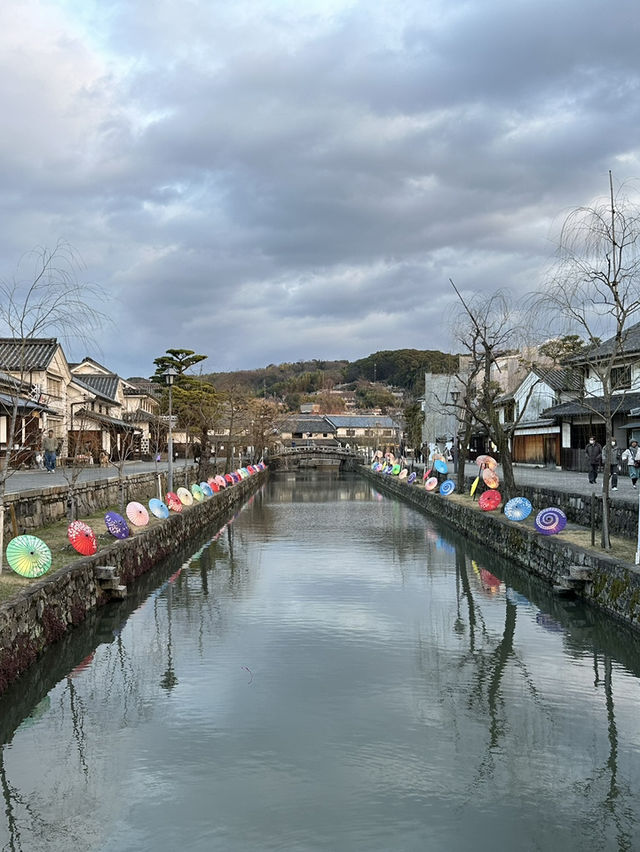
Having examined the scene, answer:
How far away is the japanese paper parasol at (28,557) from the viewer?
9.89m

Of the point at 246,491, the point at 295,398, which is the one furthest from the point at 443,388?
the point at 295,398

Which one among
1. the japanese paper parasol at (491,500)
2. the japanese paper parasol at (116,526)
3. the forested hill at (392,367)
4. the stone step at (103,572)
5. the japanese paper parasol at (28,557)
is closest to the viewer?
the japanese paper parasol at (28,557)

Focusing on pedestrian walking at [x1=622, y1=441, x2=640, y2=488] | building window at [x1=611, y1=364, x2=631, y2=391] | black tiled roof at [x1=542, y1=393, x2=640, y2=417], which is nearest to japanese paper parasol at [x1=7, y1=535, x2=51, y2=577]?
building window at [x1=611, y1=364, x2=631, y2=391]

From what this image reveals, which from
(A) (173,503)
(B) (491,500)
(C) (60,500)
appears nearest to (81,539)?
(C) (60,500)

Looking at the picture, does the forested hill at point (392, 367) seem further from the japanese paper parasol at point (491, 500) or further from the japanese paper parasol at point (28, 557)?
the japanese paper parasol at point (28, 557)

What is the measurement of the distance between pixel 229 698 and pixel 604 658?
523 centimetres

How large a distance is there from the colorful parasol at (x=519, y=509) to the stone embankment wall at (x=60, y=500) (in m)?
10.7

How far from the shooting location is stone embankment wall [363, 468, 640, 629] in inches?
436

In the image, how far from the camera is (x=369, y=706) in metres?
8.29

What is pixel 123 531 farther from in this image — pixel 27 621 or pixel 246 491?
pixel 246 491

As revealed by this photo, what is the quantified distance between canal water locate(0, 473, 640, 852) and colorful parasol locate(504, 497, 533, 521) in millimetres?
4366

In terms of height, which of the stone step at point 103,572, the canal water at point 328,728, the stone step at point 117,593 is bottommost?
the canal water at point 328,728

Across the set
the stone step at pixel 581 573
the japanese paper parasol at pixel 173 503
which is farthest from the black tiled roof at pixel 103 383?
the stone step at pixel 581 573

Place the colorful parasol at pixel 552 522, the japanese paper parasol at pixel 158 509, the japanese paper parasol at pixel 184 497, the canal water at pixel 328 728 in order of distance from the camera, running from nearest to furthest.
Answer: the canal water at pixel 328 728, the colorful parasol at pixel 552 522, the japanese paper parasol at pixel 158 509, the japanese paper parasol at pixel 184 497
